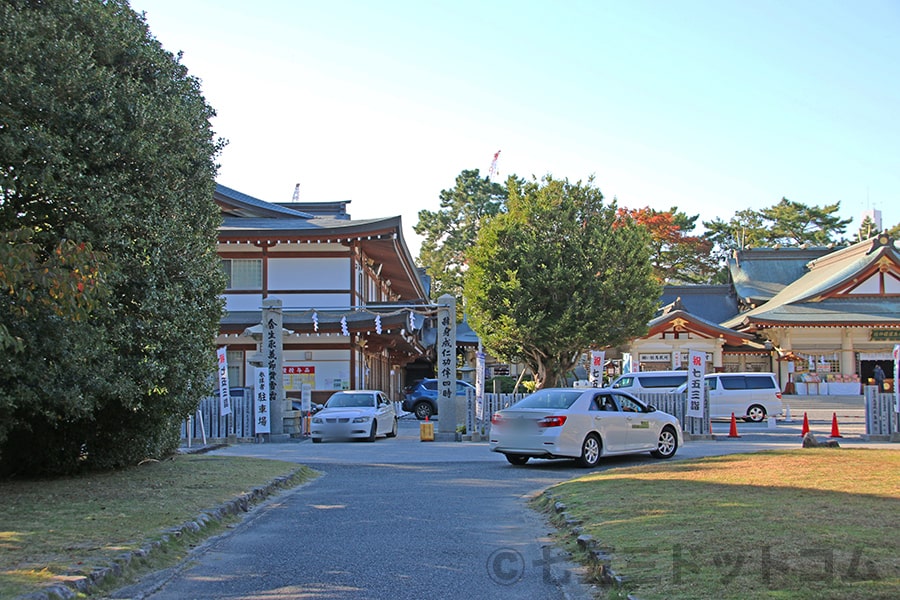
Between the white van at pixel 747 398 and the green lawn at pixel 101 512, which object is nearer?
the green lawn at pixel 101 512

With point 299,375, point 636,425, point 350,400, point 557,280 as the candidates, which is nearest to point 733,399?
point 557,280

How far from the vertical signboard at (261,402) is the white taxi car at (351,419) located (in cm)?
142

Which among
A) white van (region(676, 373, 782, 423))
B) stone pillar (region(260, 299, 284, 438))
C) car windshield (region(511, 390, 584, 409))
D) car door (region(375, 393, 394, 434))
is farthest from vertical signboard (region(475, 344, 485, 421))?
white van (region(676, 373, 782, 423))

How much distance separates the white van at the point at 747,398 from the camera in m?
31.8

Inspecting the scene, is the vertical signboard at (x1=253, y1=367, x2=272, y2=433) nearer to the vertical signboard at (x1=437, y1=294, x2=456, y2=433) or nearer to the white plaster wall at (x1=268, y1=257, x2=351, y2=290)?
the vertical signboard at (x1=437, y1=294, x2=456, y2=433)

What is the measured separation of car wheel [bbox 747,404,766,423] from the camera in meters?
31.8

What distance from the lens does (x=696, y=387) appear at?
23.7 meters

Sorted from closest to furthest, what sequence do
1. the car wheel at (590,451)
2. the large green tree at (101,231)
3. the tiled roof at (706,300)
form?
1. the large green tree at (101,231)
2. the car wheel at (590,451)
3. the tiled roof at (706,300)

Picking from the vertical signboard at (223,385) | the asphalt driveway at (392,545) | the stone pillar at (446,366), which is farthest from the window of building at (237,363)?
the asphalt driveway at (392,545)

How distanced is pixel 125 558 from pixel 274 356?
18.4 metres

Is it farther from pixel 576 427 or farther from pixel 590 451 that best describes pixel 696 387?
pixel 576 427

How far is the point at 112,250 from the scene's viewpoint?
11.4m

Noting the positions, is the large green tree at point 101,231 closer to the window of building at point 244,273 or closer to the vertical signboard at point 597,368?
the vertical signboard at point 597,368

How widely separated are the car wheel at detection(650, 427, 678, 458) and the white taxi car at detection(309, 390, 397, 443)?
8.88m
